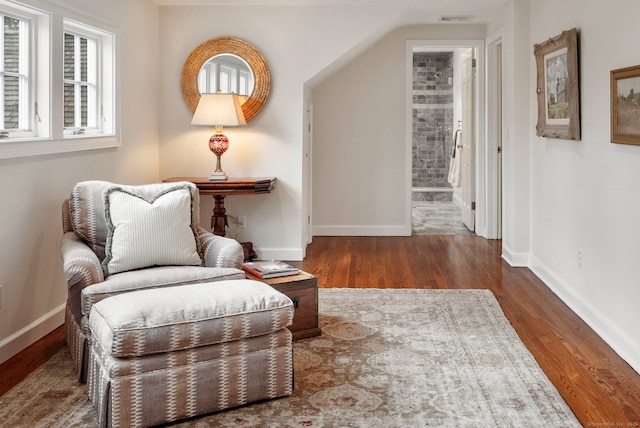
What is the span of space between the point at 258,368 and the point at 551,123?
304cm

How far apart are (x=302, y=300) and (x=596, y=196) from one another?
5.89 feet

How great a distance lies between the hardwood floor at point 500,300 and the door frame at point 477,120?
1.22ft

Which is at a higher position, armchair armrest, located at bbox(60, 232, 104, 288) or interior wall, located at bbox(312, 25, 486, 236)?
interior wall, located at bbox(312, 25, 486, 236)

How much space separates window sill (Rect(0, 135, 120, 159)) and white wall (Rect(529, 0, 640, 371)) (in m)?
3.05

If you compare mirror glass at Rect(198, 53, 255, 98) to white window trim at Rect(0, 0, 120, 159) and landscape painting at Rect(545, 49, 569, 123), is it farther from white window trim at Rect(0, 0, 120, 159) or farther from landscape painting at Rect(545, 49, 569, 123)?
landscape painting at Rect(545, 49, 569, 123)

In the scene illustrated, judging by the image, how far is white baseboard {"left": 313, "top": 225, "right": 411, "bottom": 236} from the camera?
7246 millimetres

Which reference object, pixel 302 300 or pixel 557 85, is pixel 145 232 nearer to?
pixel 302 300

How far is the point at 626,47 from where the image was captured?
333cm

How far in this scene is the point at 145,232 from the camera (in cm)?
327

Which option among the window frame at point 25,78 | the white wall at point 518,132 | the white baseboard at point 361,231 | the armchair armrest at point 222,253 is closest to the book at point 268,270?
the armchair armrest at point 222,253

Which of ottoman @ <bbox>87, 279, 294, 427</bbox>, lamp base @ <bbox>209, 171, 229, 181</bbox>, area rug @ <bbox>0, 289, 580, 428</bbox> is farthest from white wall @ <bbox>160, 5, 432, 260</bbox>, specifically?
ottoman @ <bbox>87, 279, 294, 427</bbox>

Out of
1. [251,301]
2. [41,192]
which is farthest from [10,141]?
[251,301]

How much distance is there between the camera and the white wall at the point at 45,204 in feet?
Answer: 11.0

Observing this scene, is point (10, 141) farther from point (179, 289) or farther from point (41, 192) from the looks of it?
point (179, 289)
